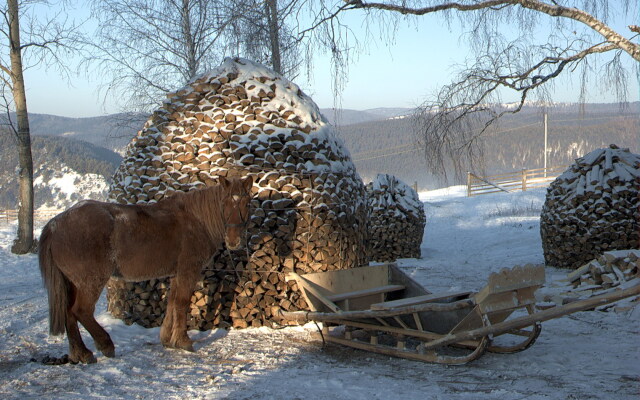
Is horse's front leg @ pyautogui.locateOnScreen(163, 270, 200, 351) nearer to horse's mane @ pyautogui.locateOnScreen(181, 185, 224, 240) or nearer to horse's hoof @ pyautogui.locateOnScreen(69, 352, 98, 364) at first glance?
horse's mane @ pyautogui.locateOnScreen(181, 185, 224, 240)

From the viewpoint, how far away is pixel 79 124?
10575 cm

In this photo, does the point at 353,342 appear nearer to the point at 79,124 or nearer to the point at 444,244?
the point at 444,244

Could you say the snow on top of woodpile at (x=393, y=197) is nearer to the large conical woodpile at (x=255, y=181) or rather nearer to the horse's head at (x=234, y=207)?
the large conical woodpile at (x=255, y=181)

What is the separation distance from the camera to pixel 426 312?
208 inches

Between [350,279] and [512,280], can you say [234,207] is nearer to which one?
[350,279]

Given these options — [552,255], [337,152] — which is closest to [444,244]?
[552,255]

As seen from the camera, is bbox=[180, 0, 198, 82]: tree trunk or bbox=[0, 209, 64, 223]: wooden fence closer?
bbox=[180, 0, 198, 82]: tree trunk

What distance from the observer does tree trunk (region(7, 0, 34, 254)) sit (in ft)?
50.5

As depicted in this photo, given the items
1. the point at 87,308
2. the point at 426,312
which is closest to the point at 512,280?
the point at 426,312

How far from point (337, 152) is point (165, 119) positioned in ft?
6.64

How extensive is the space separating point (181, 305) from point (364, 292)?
1811mm

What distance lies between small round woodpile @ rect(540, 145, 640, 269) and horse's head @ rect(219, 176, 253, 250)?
676cm

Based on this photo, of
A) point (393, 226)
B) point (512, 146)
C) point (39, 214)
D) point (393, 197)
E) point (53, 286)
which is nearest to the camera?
point (53, 286)

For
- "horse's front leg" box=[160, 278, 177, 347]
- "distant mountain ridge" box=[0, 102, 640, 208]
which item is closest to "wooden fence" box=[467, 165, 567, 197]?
"distant mountain ridge" box=[0, 102, 640, 208]
